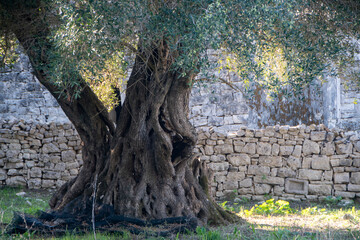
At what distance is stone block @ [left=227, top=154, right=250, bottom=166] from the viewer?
11711 millimetres

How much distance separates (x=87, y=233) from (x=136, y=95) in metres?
2.34

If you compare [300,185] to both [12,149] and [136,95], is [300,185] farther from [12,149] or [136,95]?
[12,149]

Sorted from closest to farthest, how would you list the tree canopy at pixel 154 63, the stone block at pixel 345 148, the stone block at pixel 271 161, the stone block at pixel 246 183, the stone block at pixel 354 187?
the tree canopy at pixel 154 63
the stone block at pixel 354 187
the stone block at pixel 345 148
the stone block at pixel 271 161
the stone block at pixel 246 183

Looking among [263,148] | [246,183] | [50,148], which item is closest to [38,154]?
[50,148]

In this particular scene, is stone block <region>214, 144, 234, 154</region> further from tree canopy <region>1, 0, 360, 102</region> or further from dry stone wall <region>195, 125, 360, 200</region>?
tree canopy <region>1, 0, 360, 102</region>

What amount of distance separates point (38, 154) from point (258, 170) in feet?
21.0

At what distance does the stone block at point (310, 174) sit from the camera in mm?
11336

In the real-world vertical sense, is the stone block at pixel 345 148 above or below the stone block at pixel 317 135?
Answer: below

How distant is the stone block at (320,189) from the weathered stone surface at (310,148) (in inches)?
34.8

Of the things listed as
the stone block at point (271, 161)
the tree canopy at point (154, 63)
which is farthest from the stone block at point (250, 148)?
the tree canopy at point (154, 63)

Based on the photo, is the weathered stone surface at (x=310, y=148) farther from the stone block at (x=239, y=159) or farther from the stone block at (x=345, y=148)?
the stone block at (x=239, y=159)

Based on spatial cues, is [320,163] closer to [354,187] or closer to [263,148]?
[354,187]

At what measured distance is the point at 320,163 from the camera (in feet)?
37.1

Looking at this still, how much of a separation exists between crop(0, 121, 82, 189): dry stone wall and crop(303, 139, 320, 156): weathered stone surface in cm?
641
